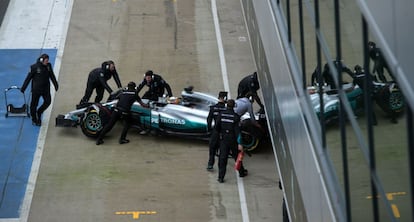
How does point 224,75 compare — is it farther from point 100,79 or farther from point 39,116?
point 39,116

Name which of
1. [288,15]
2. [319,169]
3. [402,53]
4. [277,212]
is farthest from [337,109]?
[277,212]

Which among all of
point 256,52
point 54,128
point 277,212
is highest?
point 256,52

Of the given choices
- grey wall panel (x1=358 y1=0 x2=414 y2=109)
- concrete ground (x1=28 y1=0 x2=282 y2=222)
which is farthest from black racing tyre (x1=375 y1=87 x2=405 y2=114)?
concrete ground (x1=28 y1=0 x2=282 y2=222)

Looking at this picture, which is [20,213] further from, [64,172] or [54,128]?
[54,128]

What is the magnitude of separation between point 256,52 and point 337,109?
10484 mm

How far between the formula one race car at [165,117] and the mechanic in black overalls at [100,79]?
38 centimetres

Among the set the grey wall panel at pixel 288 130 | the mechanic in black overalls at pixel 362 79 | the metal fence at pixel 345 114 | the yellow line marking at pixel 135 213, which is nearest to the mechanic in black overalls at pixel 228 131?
the grey wall panel at pixel 288 130

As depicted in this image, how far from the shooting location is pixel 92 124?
1908cm

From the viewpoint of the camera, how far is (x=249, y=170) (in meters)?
17.9

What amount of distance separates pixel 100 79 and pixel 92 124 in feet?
3.58

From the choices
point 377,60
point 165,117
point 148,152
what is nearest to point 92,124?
point 148,152

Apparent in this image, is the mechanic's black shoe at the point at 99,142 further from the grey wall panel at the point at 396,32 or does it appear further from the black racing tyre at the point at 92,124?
the grey wall panel at the point at 396,32

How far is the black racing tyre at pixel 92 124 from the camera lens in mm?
19000

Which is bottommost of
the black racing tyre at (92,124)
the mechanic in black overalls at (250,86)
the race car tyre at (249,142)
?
the race car tyre at (249,142)
